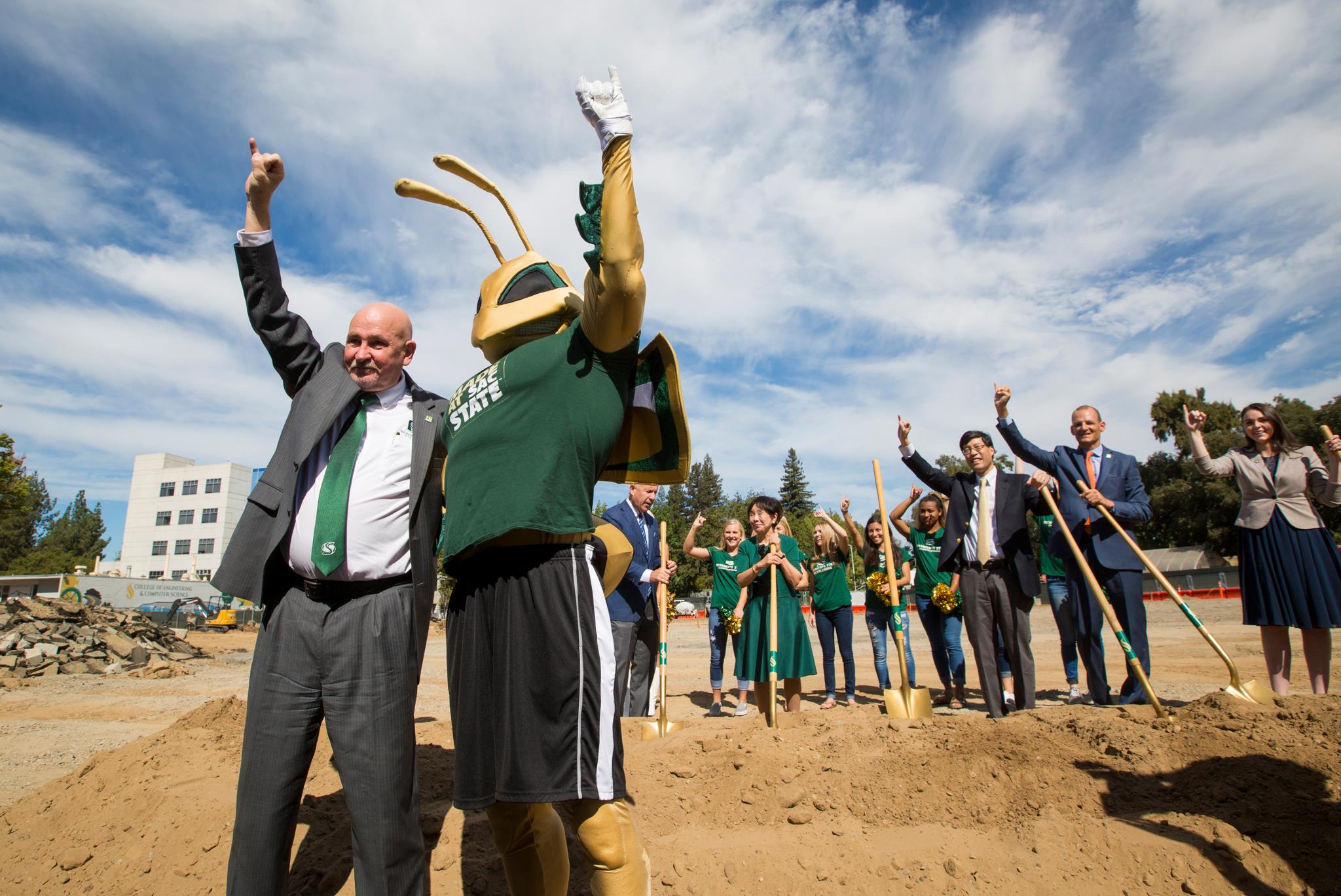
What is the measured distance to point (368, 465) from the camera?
2.42 m

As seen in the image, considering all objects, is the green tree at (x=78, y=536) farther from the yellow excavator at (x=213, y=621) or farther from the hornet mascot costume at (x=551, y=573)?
the hornet mascot costume at (x=551, y=573)

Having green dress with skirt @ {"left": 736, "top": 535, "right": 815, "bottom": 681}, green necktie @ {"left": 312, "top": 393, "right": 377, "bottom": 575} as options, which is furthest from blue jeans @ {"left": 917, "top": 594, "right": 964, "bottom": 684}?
green necktie @ {"left": 312, "top": 393, "right": 377, "bottom": 575}

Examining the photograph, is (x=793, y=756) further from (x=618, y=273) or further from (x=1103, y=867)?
(x=618, y=273)

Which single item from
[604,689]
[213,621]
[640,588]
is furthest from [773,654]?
[213,621]

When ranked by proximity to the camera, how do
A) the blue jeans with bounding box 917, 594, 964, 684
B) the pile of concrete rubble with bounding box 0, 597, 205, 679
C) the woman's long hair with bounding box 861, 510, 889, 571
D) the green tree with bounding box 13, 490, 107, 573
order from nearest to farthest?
the blue jeans with bounding box 917, 594, 964, 684, the woman's long hair with bounding box 861, 510, 889, 571, the pile of concrete rubble with bounding box 0, 597, 205, 679, the green tree with bounding box 13, 490, 107, 573

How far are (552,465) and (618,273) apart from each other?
581 mm

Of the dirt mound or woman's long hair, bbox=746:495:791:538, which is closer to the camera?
the dirt mound

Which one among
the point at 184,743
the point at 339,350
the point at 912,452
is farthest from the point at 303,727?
the point at 912,452

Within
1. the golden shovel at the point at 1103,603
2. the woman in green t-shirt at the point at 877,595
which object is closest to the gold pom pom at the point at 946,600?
the woman in green t-shirt at the point at 877,595

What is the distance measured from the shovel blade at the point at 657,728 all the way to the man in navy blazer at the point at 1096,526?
3.02 metres

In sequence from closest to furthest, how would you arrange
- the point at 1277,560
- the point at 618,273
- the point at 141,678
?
the point at 618,273 < the point at 1277,560 < the point at 141,678

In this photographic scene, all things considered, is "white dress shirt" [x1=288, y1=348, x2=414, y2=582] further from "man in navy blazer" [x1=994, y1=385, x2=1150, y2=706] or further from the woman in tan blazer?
the woman in tan blazer

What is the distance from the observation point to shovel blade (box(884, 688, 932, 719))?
5344 millimetres

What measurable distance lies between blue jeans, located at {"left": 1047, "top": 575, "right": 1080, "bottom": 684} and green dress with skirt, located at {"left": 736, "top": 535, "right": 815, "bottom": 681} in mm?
2084
